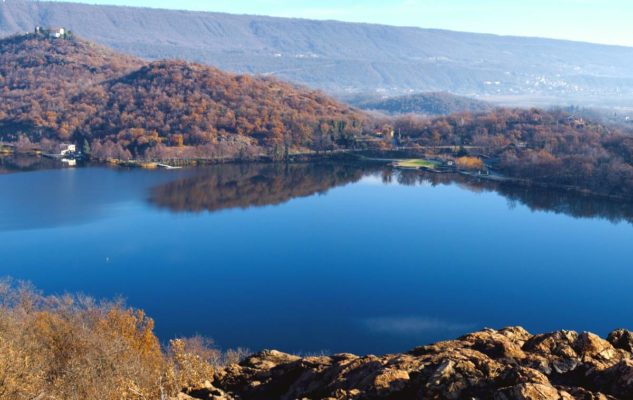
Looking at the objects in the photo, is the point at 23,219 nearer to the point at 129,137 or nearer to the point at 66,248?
the point at 66,248

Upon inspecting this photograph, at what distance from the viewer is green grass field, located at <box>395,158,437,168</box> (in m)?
28.5

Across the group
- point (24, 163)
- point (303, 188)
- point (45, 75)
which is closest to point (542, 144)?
point (303, 188)

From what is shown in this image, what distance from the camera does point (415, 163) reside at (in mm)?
29125

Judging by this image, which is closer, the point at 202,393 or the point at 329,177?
the point at 202,393

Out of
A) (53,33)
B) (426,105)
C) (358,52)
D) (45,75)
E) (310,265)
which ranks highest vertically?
(358,52)

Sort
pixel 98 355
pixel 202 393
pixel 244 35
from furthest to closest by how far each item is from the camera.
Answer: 1. pixel 244 35
2. pixel 98 355
3. pixel 202 393

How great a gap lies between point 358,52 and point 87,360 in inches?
4054

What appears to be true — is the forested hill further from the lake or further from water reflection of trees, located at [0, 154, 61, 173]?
the lake

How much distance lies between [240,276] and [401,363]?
9722 mm

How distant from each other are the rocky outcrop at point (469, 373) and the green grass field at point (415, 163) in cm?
2443

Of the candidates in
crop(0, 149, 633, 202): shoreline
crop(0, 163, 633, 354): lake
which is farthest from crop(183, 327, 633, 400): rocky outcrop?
crop(0, 149, 633, 202): shoreline

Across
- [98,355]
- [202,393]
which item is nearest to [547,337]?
[202,393]

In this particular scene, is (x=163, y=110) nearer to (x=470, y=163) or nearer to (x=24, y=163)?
(x=24, y=163)

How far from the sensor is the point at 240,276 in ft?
43.2
